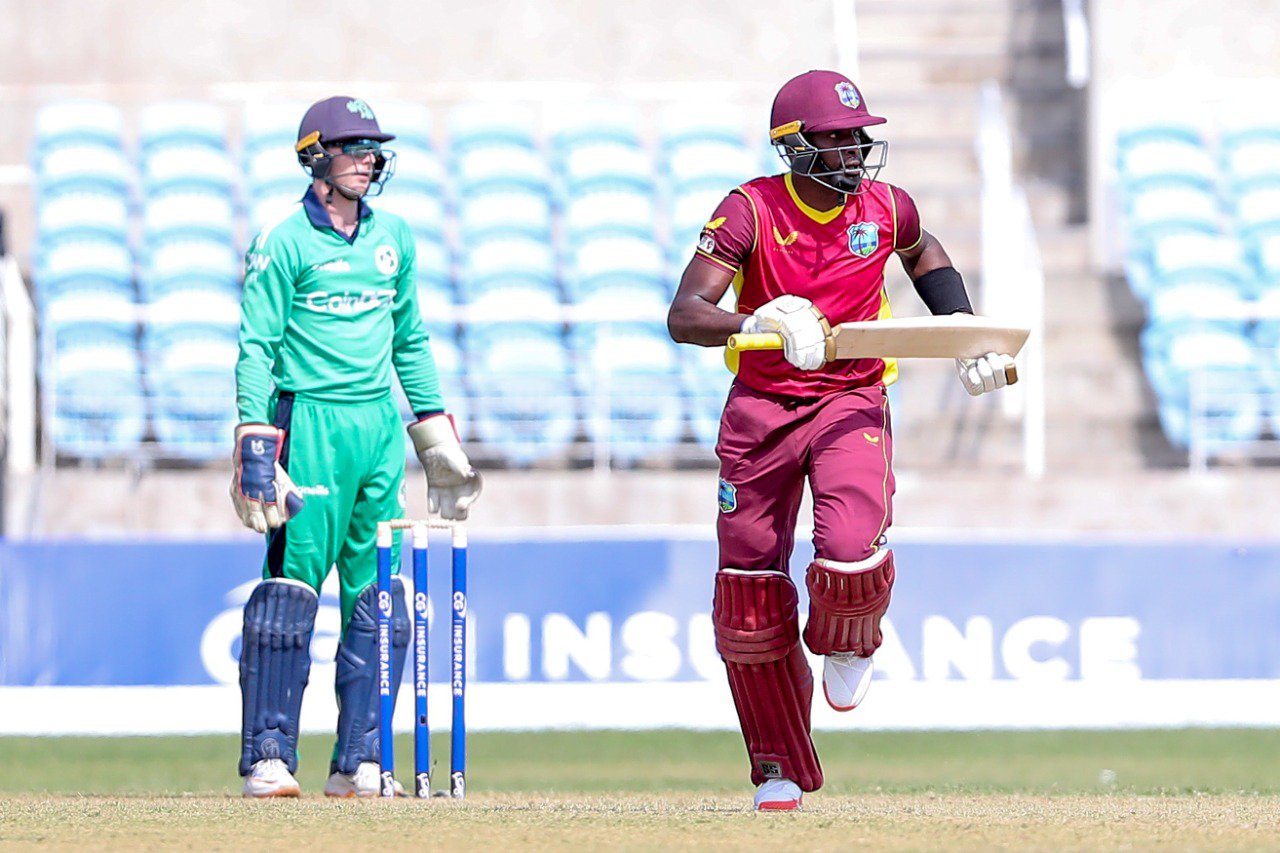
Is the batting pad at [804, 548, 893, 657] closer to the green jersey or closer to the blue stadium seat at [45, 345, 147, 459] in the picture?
the green jersey

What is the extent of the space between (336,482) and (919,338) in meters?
2.06

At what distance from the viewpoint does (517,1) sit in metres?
16.8

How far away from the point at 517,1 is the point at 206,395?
5179 millimetres

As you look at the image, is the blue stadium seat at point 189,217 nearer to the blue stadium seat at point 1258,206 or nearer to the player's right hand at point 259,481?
the blue stadium seat at point 1258,206

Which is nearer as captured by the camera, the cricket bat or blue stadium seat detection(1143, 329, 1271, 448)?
the cricket bat

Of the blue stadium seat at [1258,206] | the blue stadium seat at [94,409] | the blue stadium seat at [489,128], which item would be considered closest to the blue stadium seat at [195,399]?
the blue stadium seat at [94,409]

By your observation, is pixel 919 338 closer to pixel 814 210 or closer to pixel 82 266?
pixel 814 210

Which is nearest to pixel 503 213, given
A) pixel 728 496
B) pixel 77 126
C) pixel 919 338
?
pixel 77 126

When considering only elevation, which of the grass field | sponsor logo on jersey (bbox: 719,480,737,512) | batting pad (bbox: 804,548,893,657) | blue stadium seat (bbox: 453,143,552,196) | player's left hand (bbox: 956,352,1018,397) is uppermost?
blue stadium seat (bbox: 453,143,552,196)

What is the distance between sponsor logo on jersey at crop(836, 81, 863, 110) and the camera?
637 centimetres

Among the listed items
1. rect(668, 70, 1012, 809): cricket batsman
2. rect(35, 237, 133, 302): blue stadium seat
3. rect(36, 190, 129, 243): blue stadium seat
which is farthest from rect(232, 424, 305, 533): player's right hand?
rect(36, 190, 129, 243): blue stadium seat

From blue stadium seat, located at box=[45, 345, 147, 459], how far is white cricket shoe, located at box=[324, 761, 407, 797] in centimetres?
542

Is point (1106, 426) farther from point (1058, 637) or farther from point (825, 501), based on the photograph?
point (825, 501)

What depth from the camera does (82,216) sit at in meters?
14.5
